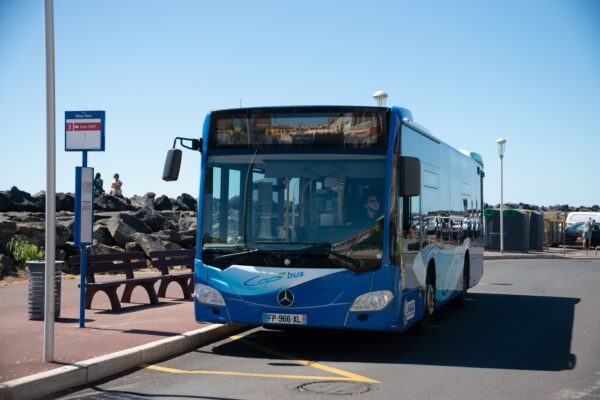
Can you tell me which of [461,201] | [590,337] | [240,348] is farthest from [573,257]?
[240,348]

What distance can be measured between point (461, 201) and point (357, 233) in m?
6.16

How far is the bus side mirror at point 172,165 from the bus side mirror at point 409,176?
9.17 feet

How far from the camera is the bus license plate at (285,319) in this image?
9.57 m

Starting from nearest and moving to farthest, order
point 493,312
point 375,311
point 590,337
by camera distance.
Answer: point 375,311
point 590,337
point 493,312

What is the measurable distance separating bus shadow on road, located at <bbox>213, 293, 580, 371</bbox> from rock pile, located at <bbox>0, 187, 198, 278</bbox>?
9.12 m

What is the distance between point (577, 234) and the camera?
47.2 meters

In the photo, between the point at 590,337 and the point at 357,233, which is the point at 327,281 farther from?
the point at 590,337

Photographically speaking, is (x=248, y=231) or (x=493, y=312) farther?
(x=493, y=312)

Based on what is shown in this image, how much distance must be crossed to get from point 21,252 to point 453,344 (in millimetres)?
11561

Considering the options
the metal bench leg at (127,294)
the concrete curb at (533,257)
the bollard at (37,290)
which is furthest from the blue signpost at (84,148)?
the concrete curb at (533,257)

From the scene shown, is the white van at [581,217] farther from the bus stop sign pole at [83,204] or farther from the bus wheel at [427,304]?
the bus stop sign pole at [83,204]

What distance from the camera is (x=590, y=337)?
454 inches

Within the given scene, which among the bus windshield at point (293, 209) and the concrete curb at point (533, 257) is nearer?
the bus windshield at point (293, 209)

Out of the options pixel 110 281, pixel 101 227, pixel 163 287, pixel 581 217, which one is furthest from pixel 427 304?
pixel 581 217
